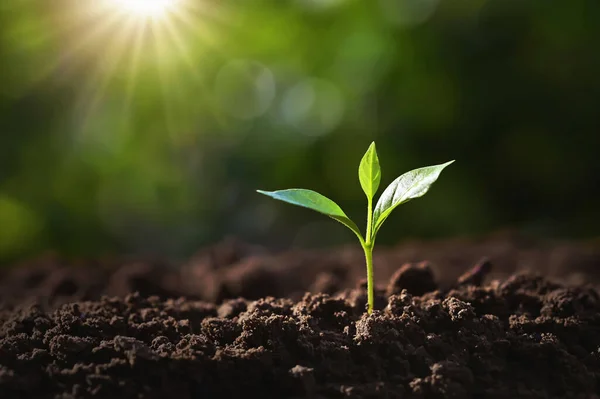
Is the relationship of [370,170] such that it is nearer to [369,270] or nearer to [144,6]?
[369,270]

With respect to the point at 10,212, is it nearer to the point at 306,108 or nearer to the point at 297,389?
the point at 306,108

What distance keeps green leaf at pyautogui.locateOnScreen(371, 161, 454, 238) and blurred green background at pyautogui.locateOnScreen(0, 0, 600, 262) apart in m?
2.18

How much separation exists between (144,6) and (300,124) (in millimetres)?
1101

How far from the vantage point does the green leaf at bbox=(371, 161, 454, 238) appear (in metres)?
0.91

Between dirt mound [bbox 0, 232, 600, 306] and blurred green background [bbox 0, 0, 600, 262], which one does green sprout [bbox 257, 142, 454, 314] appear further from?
blurred green background [bbox 0, 0, 600, 262]

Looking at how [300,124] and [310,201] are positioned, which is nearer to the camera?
[310,201]

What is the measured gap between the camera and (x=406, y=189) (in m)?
0.96

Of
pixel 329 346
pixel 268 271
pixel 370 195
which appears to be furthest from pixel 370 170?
pixel 268 271

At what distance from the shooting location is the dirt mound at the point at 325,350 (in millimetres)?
868

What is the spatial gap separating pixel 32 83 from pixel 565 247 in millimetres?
2411

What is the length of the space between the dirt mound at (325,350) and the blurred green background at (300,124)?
6.88 ft

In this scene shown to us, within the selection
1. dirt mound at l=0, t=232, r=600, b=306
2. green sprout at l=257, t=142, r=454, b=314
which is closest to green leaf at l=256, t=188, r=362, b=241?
green sprout at l=257, t=142, r=454, b=314

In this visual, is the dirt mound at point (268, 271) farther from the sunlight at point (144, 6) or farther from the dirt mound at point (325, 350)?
the sunlight at point (144, 6)

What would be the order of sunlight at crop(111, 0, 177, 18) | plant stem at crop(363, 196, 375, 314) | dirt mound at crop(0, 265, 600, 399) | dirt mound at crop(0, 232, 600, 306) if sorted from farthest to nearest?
1. sunlight at crop(111, 0, 177, 18)
2. dirt mound at crop(0, 232, 600, 306)
3. plant stem at crop(363, 196, 375, 314)
4. dirt mound at crop(0, 265, 600, 399)
